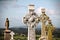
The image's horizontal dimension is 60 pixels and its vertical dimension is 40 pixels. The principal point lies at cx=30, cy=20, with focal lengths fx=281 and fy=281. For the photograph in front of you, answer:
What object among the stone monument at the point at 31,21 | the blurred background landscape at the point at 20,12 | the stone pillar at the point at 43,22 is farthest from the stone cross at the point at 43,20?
the blurred background landscape at the point at 20,12

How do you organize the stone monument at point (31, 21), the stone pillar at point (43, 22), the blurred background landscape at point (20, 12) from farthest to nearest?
the blurred background landscape at point (20, 12) < the stone pillar at point (43, 22) < the stone monument at point (31, 21)

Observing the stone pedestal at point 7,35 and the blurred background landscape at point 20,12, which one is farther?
the blurred background landscape at point 20,12

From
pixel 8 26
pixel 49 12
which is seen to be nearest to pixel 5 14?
pixel 8 26

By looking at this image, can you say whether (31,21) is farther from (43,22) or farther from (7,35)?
(7,35)

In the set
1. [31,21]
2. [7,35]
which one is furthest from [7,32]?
[31,21]

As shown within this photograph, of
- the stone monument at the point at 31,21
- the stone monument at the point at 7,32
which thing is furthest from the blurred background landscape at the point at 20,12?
the stone monument at the point at 31,21

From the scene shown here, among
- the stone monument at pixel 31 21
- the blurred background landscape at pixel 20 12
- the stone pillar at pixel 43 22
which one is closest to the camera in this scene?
the stone monument at pixel 31 21

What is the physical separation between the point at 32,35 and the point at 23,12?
2.19ft

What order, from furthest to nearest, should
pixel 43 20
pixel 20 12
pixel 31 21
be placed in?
pixel 20 12 < pixel 43 20 < pixel 31 21

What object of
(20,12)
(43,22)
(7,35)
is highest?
(20,12)

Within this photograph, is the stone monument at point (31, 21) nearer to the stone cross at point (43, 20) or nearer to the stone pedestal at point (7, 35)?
the stone cross at point (43, 20)

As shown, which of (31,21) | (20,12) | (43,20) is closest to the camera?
(31,21)

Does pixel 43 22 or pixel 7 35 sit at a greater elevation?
pixel 43 22

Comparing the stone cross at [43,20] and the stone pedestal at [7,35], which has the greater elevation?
the stone cross at [43,20]
